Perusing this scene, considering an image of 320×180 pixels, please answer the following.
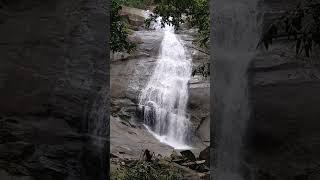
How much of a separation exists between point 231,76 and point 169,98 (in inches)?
550

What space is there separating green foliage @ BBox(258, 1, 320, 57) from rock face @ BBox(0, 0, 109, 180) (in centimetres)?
156

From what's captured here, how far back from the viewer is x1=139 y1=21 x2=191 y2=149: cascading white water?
636 inches

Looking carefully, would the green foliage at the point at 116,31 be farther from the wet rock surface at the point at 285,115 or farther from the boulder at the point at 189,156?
the wet rock surface at the point at 285,115

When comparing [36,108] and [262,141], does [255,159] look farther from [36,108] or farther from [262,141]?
[36,108]

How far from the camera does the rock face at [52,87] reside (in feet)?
12.6

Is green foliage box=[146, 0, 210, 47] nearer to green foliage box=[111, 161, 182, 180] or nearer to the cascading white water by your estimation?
green foliage box=[111, 161, 182, 180]

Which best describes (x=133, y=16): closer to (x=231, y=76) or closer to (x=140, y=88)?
(x=140, y=88)

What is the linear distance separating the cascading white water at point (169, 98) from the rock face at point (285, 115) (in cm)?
1195

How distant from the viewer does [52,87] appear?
3.87 meters

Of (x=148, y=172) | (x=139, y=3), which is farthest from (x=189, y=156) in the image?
(x=139, y=3)

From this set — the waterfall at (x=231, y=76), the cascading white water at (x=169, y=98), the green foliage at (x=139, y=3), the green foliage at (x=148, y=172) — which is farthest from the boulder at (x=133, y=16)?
the waterfall at (x=231, y=76)

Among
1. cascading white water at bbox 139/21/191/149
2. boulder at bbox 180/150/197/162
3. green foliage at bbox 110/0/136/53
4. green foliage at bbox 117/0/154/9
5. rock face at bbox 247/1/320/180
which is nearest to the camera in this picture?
rock face at bbox 247/1/320/180

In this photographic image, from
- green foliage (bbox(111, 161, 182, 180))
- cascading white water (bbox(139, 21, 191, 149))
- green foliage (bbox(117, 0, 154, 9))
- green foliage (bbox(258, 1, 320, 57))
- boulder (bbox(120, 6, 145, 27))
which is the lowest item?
cascading white water (bbox(139, 21, 191, 149))

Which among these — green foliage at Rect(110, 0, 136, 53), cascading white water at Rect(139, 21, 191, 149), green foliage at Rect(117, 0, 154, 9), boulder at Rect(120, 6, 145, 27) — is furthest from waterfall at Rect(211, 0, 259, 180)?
green foliage at Rect(117, 0, 154, 9)
